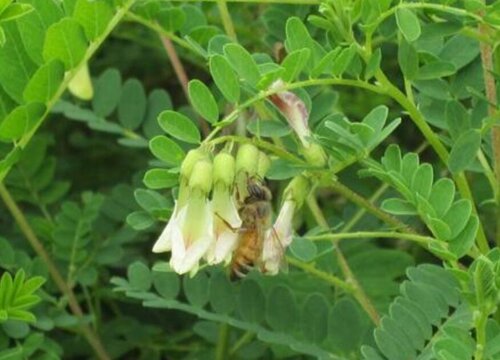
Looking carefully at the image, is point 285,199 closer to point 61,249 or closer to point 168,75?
point 61,249

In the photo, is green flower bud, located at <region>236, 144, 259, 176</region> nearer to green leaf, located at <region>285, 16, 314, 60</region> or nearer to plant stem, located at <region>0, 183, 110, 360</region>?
green leaf, located at <region>285, 16, 314, 60</region>

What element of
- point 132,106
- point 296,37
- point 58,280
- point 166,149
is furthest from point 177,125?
point 132,106

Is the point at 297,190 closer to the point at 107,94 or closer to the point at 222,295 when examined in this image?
the point at 222,295

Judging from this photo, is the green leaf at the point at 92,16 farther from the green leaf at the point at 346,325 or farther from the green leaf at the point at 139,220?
the green leaf at the point at 346,325

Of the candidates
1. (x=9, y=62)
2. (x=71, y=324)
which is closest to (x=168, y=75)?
(x=71, y=324)

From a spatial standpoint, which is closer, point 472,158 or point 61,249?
point 472,158

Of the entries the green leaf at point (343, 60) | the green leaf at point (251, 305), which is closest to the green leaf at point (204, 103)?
the green leaf at point (343, 60)
